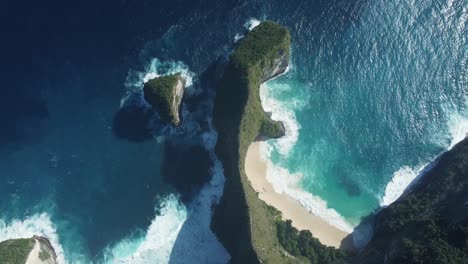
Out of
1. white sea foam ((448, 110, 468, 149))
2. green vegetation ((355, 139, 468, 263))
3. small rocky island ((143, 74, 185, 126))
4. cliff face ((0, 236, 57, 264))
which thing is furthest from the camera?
white sea foam ((448, 110, 468, 149))

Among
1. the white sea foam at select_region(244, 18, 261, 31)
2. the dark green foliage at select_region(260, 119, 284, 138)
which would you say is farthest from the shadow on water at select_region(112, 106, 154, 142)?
the white sea foam at select_region(244, 18, 261, 31)

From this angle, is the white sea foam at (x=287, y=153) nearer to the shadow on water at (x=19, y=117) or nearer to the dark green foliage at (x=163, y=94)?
the dark green foliage at (x=163, y=94)

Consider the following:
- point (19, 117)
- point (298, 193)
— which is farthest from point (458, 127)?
point (19, 117)

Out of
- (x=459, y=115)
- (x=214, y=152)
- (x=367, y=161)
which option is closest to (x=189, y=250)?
(x=214, y=152)

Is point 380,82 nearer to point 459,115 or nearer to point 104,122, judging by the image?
point 459,115

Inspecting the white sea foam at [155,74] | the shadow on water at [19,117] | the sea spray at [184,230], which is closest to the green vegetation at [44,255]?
→ the sea spray at [184,230]

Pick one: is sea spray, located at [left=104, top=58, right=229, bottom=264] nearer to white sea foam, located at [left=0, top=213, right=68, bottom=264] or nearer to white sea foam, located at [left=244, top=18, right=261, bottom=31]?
white sea foam, located at [left=0, top=213, right=68, bottom=264]
